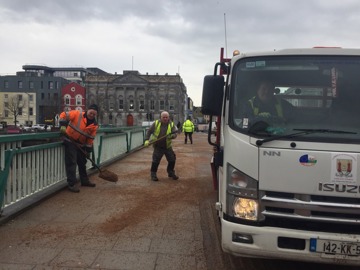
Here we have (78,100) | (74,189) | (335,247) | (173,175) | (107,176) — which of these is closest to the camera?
(335,247)

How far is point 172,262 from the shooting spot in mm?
4180

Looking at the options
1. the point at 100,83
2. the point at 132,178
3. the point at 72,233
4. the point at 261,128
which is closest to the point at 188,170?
the point at 132,178

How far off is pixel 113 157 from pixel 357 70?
9.71 meters

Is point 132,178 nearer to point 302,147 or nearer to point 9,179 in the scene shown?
point 9,179

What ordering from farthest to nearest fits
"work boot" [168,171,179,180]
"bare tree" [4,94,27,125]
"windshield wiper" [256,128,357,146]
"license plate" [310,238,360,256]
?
"bare tree" [4,94,27,125] → "work boot" [168,171,179,180] → "windshield wiper" [256,128,357,146] → "license plate" [310,238,360,256]

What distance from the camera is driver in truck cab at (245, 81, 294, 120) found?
145 inches

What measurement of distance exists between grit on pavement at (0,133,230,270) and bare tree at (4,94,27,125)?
3449 inches

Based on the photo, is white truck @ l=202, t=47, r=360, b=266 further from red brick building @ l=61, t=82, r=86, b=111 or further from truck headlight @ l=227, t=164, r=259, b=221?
red brick building @ l=61, t=82, r=86, b=111

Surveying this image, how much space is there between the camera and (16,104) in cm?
9294

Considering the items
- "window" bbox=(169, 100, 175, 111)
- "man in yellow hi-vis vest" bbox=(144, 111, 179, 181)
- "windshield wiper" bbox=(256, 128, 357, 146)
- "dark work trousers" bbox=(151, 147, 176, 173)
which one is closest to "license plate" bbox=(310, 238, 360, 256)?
"windshield wiper" bbox=(256, 128, 357, 146)

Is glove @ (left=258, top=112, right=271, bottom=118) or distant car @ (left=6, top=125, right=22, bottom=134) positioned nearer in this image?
glove @ (left=258, top=112, right=271, bottom=118)

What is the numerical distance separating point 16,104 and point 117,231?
97071mm

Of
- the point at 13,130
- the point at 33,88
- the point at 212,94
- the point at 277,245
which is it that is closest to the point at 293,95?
the point at 212,94

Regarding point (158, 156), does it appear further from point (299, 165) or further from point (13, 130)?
point (13, 130)
